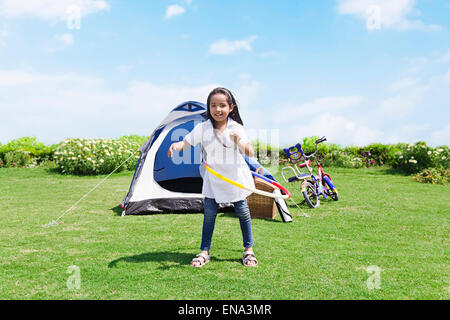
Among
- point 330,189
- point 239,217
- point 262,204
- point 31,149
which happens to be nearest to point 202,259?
point 239,217

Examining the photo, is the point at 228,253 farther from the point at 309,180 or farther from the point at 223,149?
the point at 309,180

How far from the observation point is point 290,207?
688 centimetres

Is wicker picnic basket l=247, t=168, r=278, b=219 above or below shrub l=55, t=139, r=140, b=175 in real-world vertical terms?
below

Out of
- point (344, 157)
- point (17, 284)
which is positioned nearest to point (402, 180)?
point (344, 157)

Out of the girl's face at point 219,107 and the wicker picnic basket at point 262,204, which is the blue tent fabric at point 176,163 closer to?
the wicker picnic basket at point 262,204

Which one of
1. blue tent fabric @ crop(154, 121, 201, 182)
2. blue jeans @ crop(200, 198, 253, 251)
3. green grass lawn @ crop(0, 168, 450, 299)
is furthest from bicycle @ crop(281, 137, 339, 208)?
blue jeans @ crop(200, 198, 253, 251)

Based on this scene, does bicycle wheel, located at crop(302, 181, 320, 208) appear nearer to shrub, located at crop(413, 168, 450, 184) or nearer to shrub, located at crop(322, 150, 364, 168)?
shrub, located at crop(413, 168, 450, 184)

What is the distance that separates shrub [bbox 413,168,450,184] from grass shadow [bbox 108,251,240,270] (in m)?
8.75

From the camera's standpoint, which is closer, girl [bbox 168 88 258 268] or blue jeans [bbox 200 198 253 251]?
girl [bbox 168 88 258 268]

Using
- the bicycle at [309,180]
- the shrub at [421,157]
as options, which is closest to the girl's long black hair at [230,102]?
the bicycle at [309,180]

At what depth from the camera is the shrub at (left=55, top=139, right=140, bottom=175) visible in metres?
12.5

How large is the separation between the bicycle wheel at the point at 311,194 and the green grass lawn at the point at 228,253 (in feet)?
0.59

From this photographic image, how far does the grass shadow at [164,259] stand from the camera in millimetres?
3695
